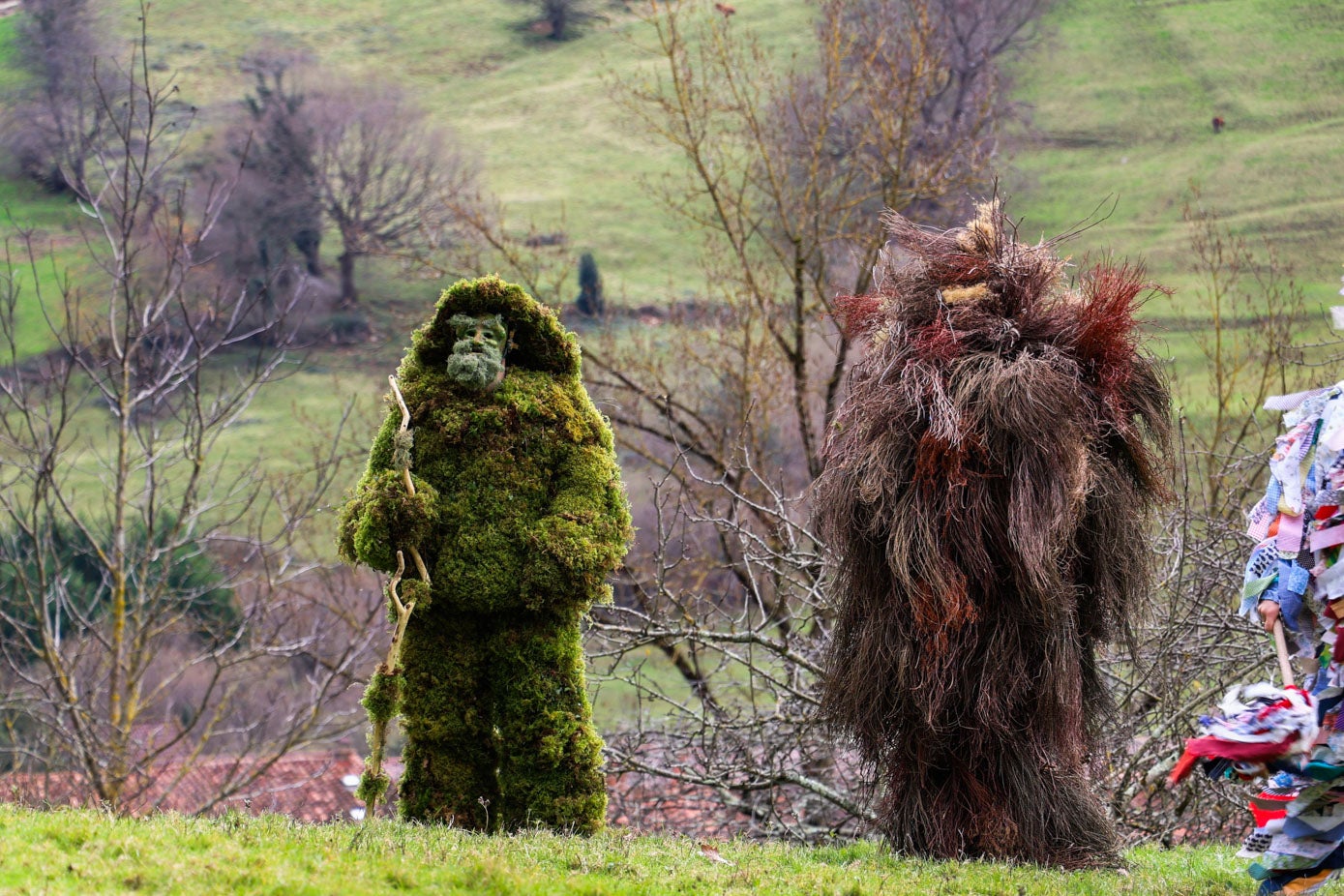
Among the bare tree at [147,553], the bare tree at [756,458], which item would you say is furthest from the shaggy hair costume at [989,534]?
the bare tree at [147,553]

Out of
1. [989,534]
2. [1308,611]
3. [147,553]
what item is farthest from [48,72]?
[1308,611]

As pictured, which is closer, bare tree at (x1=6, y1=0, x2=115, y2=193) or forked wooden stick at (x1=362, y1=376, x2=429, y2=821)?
forked wooden stick at (x1=362, y1=376, x2=429, y2=821)

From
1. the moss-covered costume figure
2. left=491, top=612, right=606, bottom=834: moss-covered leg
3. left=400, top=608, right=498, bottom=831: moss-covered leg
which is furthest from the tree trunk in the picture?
left=491, top=612, right=606, bottom=834: moss-covered leg

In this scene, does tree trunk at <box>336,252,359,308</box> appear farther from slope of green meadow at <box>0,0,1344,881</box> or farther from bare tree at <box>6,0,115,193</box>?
bare tree at <box>6,0,115,193</box>

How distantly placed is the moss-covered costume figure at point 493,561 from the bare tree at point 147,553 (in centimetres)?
305

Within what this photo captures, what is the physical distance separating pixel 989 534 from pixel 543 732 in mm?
2317

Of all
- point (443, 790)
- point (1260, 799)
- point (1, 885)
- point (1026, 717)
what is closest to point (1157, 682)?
point (1026, 717)

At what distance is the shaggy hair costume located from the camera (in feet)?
19.0

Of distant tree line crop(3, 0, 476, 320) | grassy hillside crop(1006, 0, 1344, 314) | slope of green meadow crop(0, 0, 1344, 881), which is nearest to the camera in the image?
slope of green meadow crop(0, 0, 1344, 881)

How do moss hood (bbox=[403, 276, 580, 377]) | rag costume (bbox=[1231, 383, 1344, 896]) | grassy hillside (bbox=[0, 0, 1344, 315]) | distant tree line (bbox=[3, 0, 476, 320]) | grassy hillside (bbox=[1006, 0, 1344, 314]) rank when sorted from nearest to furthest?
rag costume (bbox=[1231, 383, 1344, 896]) → moss hood (bbox=[403, 276, 580, 377]) → distant tree line (bbox=[3, 0, 476, 320]) → grassy hillside (bbox=[1006, 0, 1344, 314]) → grassy hillside (bbox=[0, 0, 1344, 315])

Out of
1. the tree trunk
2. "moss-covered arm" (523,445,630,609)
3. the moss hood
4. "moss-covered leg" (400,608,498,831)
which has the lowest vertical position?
the tree trunk

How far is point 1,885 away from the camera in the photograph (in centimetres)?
405

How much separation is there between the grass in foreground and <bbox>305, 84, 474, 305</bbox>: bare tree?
98.5 feet

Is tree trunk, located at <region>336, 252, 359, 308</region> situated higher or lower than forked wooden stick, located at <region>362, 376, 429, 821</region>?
lower
